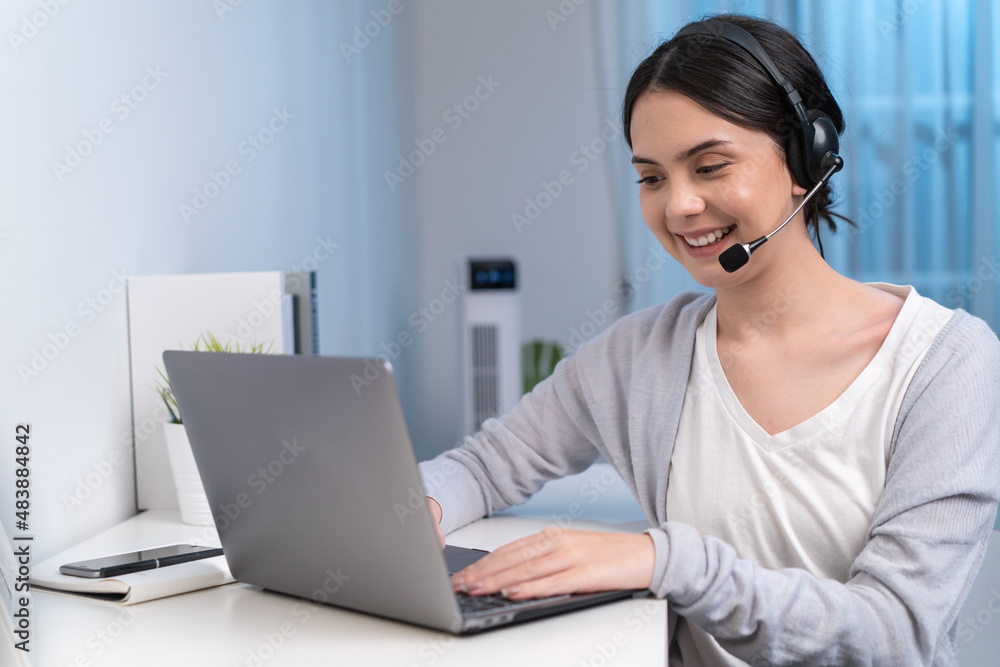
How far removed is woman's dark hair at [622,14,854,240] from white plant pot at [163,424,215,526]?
0.68m

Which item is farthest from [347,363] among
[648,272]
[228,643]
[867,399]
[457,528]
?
[648,272]

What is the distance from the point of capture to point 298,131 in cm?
188

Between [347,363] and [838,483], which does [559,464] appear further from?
[347,363]

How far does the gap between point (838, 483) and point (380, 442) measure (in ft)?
1.78

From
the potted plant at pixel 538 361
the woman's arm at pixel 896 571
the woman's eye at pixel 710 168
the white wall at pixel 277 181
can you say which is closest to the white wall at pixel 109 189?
the white wall at pixel 277 181

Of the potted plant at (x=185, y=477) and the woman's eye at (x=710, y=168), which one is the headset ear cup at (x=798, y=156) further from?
the potted plant at (x=185, y=477)

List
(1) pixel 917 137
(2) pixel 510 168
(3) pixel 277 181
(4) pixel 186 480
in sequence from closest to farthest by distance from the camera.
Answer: (4) pixel 186 480, (3) pixel 277 181, (1) pixel 917 137, (2) pixel 510 168

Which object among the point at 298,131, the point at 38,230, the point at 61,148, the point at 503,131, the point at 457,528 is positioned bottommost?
the point at 457,528

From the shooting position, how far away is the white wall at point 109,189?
36.2 inches

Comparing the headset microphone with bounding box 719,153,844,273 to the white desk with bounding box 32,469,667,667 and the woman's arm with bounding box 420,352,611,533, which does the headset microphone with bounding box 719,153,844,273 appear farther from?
the white desk with bounding box 32,469,667,667

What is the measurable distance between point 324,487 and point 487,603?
0.16 m

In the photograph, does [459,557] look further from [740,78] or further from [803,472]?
[740,78]

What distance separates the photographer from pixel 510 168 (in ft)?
12.1

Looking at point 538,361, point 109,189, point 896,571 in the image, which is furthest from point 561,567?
point 538,361
